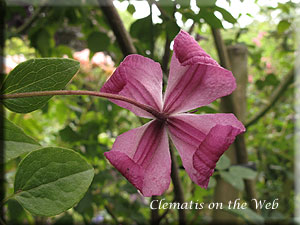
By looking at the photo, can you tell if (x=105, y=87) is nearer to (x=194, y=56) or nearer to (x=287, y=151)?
(x=194, y=56)

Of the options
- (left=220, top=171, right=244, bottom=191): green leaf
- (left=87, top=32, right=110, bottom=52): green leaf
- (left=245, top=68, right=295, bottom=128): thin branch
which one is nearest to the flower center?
(left=220, top=171, right=244, bottom=191): green leaf

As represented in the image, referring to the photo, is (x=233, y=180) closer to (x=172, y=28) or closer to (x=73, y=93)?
(x=172, y=28)

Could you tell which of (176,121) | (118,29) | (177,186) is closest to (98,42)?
(118,29)

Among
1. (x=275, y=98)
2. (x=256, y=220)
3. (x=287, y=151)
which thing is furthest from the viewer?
(x=287, y=151)

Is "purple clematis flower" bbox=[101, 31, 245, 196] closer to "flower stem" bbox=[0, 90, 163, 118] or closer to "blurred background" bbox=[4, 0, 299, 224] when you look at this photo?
"flower stem" bbox=[0, 90, 163, 118]

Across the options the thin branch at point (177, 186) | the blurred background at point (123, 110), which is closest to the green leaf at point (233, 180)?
the blurred background at point (123, 110)

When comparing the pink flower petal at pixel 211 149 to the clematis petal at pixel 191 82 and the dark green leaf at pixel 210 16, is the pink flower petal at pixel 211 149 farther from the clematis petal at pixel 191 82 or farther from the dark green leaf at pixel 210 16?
the dark green leaf at pixel 210 16

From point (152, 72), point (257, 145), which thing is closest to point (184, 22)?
point (152, 72)
